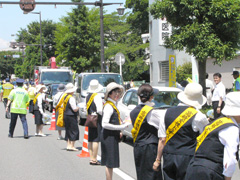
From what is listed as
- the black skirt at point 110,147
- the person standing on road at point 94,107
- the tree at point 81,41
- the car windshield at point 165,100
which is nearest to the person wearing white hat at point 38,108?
the car windshield at point 165,100

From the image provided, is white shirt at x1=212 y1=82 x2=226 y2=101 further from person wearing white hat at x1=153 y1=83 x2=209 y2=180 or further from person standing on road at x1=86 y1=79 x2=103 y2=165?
person wearing white hat at x1=153 y1=83 x2=209 y2=180

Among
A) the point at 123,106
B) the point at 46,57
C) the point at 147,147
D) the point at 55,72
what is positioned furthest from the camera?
the point at 46,57

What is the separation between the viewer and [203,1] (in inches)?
625

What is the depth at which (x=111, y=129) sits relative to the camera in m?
6.46

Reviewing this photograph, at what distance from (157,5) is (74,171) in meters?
9.86

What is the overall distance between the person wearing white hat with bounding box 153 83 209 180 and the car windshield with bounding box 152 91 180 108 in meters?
5.27

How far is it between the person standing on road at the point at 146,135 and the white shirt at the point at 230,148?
1.57 m

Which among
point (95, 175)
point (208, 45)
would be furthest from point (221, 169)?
point (208, 45)

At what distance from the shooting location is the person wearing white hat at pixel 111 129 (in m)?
6.45

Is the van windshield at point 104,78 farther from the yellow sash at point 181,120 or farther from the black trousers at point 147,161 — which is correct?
the yellow sash at point 181,120

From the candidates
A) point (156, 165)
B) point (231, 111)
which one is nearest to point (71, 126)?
point (156, 165)

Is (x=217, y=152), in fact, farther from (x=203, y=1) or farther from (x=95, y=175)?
(x=203, y=1)

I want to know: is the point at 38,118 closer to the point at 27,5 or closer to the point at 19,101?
the point at 19,101

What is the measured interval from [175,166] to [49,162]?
198 inches
